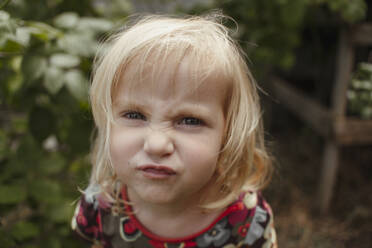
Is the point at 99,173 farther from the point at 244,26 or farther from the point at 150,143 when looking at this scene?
the point at 244,26

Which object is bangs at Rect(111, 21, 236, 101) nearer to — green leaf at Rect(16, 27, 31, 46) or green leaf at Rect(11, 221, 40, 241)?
green leaf at Rect(16, 27, 31, 46)

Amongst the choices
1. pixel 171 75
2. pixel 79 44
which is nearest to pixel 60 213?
pixel 79 44

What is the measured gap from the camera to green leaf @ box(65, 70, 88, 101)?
3.75 feet

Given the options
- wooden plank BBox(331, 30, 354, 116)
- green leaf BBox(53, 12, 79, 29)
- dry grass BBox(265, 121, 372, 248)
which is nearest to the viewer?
green leaf BBox(53, 12, 79, 29)

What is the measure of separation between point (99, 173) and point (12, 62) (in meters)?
0.53

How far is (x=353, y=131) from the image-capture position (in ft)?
6.24

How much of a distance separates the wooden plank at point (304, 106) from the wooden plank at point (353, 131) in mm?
63

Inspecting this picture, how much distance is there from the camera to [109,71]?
0.82m

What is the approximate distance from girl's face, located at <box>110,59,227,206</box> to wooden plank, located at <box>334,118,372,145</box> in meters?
1.27

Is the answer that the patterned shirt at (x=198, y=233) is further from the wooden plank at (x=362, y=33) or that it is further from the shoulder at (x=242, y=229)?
the wooden plank at (x=362, y=33)

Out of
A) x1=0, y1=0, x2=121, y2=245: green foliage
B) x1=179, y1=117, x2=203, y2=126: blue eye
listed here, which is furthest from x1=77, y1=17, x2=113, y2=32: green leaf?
x1=179, y1=117, x2=203, y2=126: blue eye

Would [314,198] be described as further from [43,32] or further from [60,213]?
[43,32]

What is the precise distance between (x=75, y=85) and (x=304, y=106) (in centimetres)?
149

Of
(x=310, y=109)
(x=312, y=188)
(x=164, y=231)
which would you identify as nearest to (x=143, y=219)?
(x=164, y=231)
